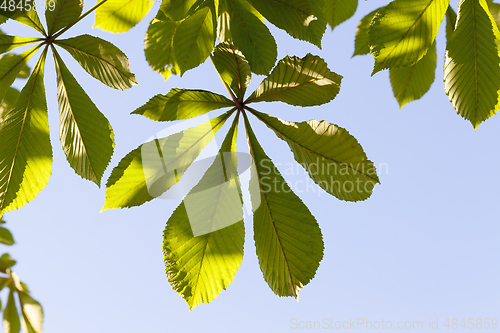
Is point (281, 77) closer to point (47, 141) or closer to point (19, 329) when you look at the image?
point (47, 141)

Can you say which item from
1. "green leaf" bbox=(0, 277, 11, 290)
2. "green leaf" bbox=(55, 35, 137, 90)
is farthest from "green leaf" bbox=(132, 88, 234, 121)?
"green leaf" bbox=(0, 277, 11, 290)

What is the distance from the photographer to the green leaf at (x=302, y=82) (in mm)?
1217

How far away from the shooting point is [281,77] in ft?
4.10

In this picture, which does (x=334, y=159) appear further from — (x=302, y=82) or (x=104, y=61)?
(x=104, y=61)

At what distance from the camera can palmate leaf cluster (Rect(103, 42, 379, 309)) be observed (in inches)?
45.2

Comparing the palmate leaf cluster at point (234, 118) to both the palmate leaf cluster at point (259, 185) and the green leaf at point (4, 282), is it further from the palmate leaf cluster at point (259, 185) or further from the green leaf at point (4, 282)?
the green leaf at point (4, 282)

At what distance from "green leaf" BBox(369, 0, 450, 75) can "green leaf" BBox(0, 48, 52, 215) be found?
3.92 feet

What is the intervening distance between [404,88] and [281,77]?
918 mm

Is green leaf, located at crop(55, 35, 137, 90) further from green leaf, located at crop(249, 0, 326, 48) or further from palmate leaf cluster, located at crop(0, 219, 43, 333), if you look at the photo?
palmate leaf cluster, located at crop(0, 219, 43, 333)

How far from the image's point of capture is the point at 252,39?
1391mm

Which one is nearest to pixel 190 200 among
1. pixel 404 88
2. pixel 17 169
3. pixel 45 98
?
pixel 17 169

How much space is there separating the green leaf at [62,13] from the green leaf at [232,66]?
1.70 feet

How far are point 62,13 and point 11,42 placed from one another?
0.24 meters

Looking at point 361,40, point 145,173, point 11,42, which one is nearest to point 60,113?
point 11,42
